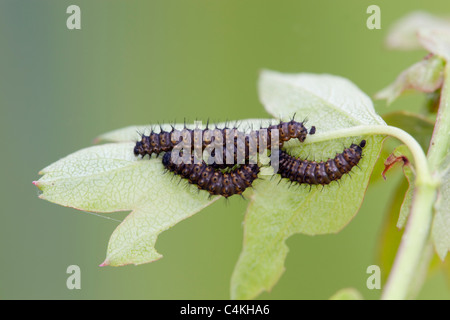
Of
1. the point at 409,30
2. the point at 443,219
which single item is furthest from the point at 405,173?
the point at 409,30

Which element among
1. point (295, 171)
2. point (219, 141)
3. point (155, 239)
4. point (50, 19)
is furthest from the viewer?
point (50, 19)

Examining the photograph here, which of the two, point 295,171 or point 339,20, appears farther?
point 339,20

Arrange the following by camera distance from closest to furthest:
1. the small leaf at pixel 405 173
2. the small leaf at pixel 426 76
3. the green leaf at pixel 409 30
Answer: the small leaf at pixel 405 173 → the small leaf at pixel 426 76 → the green leaf at pixel 409 30

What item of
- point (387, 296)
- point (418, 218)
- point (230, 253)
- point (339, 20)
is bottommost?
point (230, 253)

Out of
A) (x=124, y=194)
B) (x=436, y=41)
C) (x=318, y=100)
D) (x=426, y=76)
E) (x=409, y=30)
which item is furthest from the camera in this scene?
(x=409, y=30)

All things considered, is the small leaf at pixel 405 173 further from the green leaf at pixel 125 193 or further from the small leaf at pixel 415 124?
the green leaf at pixel 125 193

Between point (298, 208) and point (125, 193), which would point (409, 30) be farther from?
point (125, 193)

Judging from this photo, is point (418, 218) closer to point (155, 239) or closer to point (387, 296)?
point (387, 296)

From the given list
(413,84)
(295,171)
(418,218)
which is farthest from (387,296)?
(413,84)

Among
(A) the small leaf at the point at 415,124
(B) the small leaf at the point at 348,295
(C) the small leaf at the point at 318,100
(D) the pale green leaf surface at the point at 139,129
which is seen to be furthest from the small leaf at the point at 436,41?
(B) the small leaf at the point at 348,295
